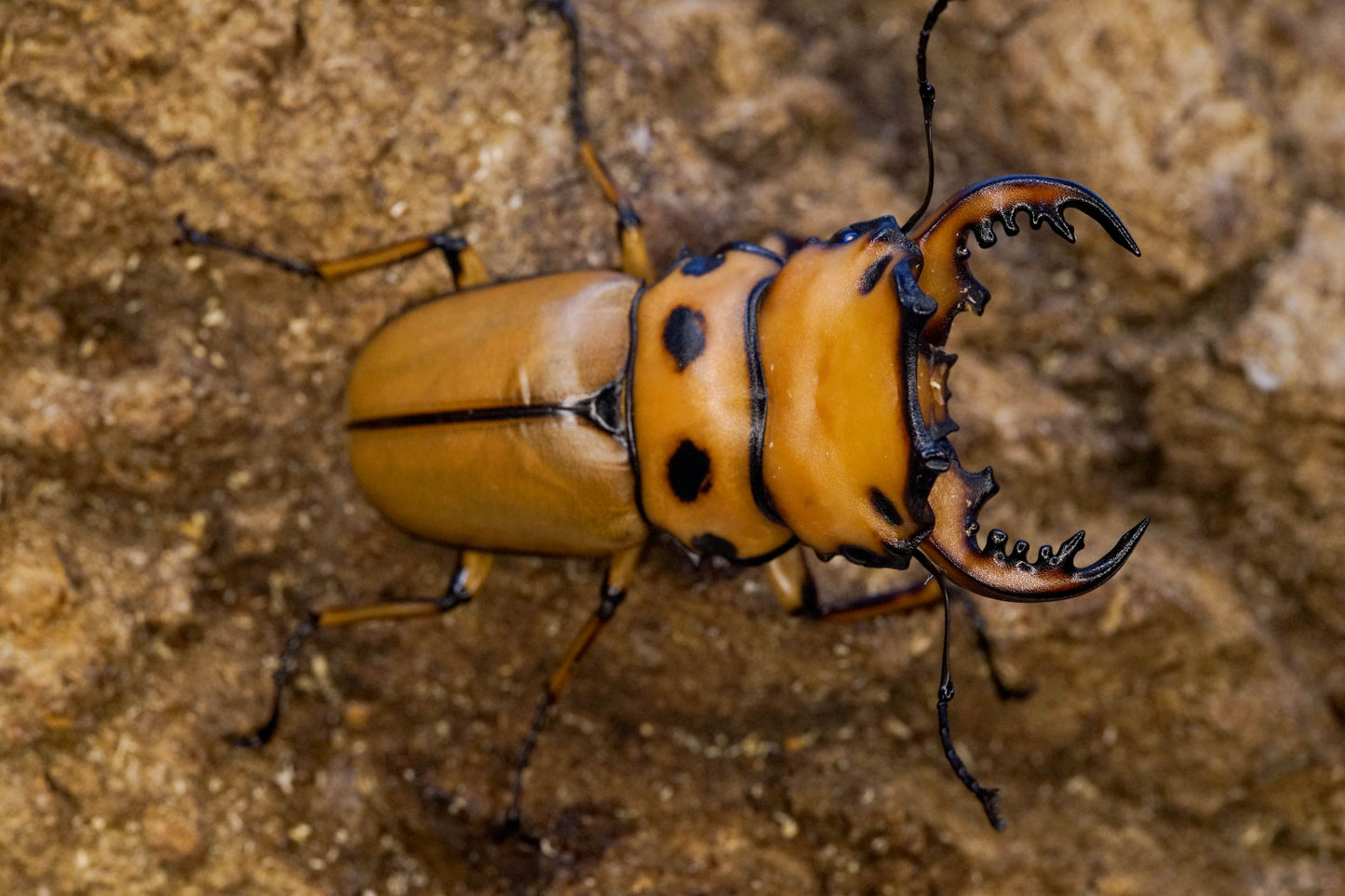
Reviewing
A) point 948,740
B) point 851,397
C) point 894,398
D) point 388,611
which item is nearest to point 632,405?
point 851,397

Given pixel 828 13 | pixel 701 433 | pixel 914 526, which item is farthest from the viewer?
pixel 828 13

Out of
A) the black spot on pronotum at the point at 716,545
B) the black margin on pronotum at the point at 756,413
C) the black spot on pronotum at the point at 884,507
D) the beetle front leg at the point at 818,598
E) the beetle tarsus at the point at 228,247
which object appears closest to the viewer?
the black spot on pronotum at the point at 884,507

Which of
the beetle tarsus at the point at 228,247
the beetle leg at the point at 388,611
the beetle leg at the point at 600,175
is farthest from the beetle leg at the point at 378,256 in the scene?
the beetle leg at the point at 388,611

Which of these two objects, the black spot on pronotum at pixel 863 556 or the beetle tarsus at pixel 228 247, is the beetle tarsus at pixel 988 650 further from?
the beetle tarsus at pixel 228 247

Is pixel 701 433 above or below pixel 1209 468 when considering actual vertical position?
above

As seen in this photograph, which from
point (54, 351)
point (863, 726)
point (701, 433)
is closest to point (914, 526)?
point (701, 433)

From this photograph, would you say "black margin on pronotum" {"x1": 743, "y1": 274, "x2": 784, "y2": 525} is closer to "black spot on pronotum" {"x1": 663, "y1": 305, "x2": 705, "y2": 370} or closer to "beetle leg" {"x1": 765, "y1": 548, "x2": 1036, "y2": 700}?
"black spot on pronotum" {"x1": 663, "y1": 305, "x2": 705, "y2": 370}

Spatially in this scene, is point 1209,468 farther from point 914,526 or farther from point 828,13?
point 828,13
